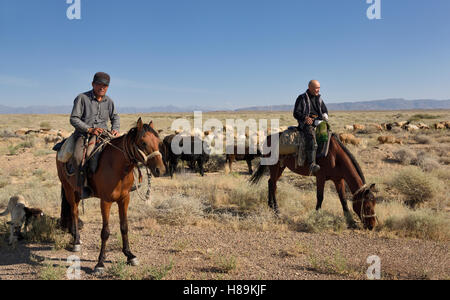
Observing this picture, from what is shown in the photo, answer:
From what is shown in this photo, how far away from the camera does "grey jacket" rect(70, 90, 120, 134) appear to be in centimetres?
450

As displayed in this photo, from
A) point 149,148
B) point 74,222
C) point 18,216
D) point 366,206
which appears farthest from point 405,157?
point 18,216

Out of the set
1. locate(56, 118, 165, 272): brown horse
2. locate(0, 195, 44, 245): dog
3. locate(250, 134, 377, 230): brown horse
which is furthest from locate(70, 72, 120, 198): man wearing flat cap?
locate(250, 134, 377, 230): brown horse

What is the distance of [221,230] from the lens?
20.1 ft

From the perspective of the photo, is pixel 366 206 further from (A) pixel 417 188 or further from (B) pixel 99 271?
(B) pixel 99 271

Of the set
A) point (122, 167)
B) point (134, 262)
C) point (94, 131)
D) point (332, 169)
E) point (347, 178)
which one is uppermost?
point (94, 131)

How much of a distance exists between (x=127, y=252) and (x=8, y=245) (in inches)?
99.8

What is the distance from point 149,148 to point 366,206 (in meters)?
4.38

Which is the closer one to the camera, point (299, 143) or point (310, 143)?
point (310, 143)

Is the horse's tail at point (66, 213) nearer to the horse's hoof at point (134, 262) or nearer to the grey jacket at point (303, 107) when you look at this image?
the horse's hoof at point (134, 262)

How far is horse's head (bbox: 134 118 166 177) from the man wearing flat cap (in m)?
1.04

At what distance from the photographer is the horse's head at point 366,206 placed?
5.70 meters

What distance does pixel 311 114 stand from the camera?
677cm

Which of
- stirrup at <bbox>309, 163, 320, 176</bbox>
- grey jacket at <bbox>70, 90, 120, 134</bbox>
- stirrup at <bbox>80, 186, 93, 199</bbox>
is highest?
grey jacket at <bbox>70, 90, 120, 134</bbox>

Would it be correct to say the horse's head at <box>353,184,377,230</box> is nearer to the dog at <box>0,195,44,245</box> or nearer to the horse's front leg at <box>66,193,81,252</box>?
the horse's front leg at <box>66,193,81,252</box>
